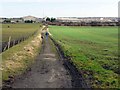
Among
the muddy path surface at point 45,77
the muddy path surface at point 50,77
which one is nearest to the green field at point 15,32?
the muddy path surface at point 45,77

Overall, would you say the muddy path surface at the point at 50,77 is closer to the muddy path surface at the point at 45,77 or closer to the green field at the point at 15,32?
the muddy path surface at the point at 45,77

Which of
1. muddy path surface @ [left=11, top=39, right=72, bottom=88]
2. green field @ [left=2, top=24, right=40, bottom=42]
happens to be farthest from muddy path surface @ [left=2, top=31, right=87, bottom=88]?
green field @ [left=2, top=24, right=40, bottom=42]

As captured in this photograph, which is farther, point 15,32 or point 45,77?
point 15,32

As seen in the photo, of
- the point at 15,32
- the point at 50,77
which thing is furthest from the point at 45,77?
the point at 15,32

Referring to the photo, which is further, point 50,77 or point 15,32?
point 15,32

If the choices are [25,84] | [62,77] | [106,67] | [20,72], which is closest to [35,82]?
[25,84]

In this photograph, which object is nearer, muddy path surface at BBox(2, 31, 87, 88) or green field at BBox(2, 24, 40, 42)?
muddy path surface at BBox(2, 31, 87, 88)

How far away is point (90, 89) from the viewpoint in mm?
15172

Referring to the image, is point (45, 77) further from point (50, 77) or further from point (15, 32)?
point (15, 32)

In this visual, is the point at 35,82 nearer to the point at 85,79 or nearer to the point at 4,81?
the point at 4,81

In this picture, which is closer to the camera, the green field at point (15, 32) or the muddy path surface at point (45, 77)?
the muddy path surface at point (45, 77)

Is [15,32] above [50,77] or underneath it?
above

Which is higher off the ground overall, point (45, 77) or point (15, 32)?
point (15, 32)

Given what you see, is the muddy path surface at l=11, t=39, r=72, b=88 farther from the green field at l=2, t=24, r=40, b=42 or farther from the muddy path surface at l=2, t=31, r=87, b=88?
the green field at l=2, t=24, r=40, b=42
